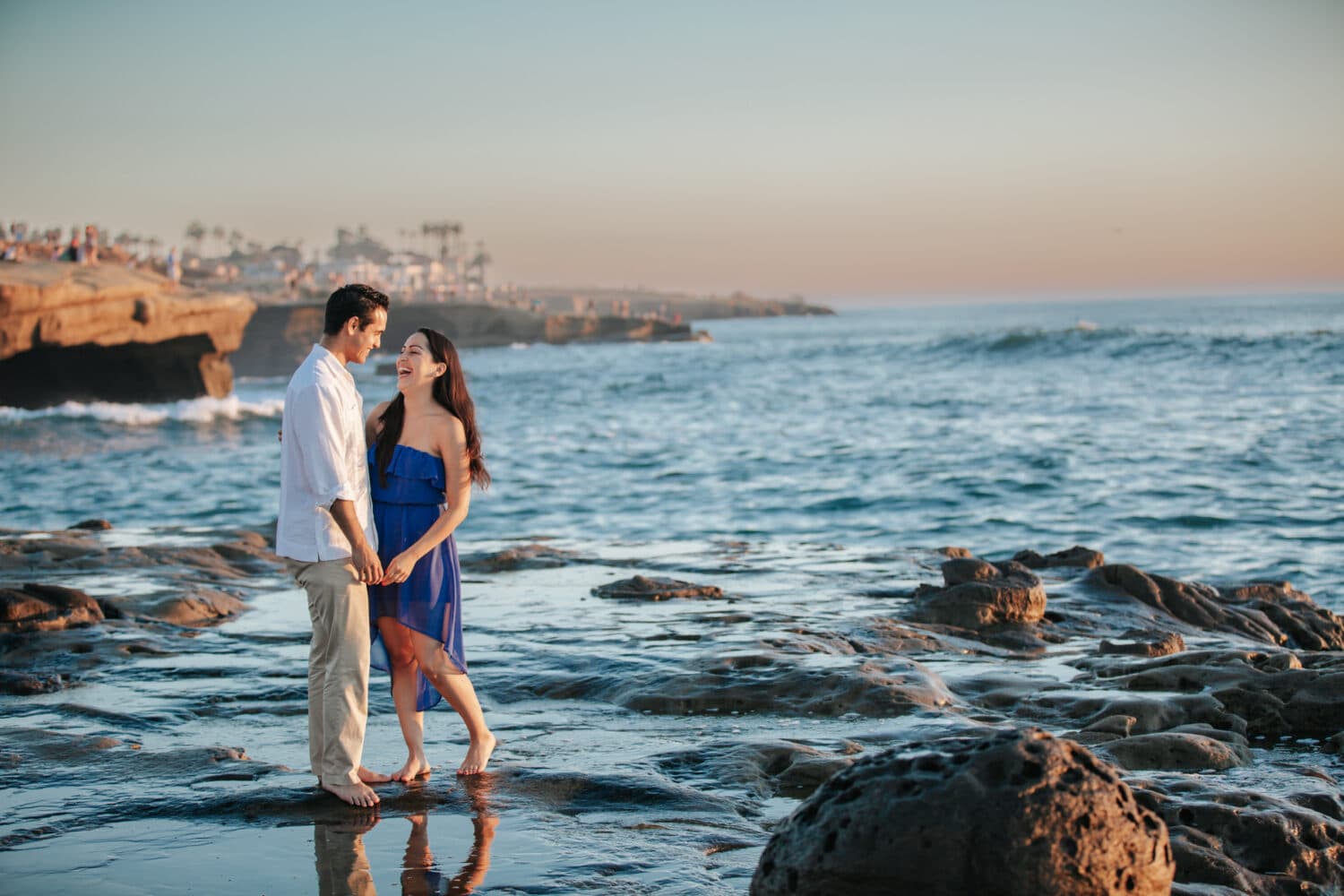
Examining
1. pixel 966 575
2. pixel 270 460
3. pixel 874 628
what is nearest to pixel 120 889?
pixel 874 628

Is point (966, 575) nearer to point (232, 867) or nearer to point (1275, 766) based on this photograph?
point (1275, 766)

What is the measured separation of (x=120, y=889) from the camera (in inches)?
147

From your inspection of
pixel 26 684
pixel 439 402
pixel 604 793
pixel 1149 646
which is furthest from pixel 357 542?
pixel 1149 646

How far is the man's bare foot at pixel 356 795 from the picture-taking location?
14.9 feet

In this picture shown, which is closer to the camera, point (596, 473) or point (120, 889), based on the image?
point (120, 889)

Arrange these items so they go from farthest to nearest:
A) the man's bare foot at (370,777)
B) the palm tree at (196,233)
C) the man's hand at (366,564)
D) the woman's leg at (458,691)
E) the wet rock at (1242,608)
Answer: the palm tree at (196,233) → the wet rock at (1242,608) → the woman's leg at (458,691) → the man's bare foot at (370,777) → the man's hand at (366,564)

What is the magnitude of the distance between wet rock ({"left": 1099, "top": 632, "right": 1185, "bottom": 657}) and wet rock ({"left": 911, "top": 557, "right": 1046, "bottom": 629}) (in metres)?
0.86

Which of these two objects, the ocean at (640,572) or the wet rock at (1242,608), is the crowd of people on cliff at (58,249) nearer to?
the ocean at (640,572)

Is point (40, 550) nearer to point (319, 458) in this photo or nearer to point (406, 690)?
point (406, 690)

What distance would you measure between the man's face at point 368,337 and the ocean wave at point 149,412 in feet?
103

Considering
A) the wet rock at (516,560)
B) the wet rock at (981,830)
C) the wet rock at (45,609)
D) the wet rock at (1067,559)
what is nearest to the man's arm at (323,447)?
the wet rock at (981,830)

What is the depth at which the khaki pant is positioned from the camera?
14.8ft

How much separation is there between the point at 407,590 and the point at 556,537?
29.5 feet

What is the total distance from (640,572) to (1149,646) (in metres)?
4.72
